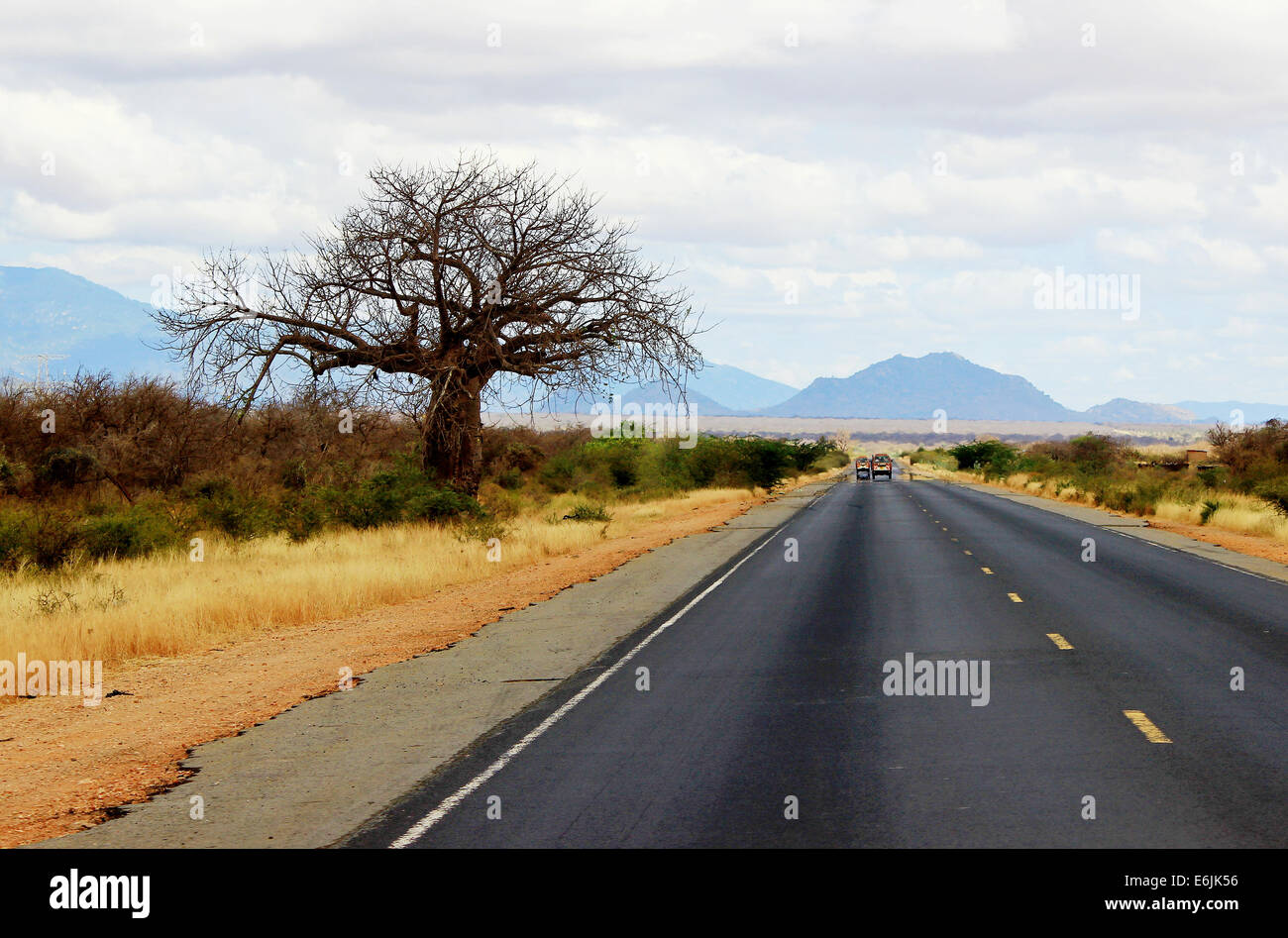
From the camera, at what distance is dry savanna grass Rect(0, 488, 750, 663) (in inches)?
591

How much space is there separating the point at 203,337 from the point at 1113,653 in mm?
21110

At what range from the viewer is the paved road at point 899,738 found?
6.81m

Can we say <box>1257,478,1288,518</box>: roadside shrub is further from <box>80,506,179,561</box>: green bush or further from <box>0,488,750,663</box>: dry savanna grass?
<box>80,506,179,561</box>: green bush

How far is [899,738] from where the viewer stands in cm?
914

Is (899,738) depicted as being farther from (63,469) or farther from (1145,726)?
(63,469)

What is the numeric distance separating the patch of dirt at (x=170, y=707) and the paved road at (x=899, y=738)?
2.41 m

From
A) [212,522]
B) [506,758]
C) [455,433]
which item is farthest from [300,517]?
[506,758]

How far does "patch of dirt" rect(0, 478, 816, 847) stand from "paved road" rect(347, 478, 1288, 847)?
241 centimetres

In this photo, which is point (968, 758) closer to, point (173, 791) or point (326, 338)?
point (173, 791)

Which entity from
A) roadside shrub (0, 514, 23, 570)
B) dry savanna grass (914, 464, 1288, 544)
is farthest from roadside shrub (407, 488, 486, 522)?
dry savanna grass (914, 464, 1288, 544)

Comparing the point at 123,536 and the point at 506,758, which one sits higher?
the point at 123,536

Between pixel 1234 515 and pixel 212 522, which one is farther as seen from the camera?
pixel 1234 515

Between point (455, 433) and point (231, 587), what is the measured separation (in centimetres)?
1173
